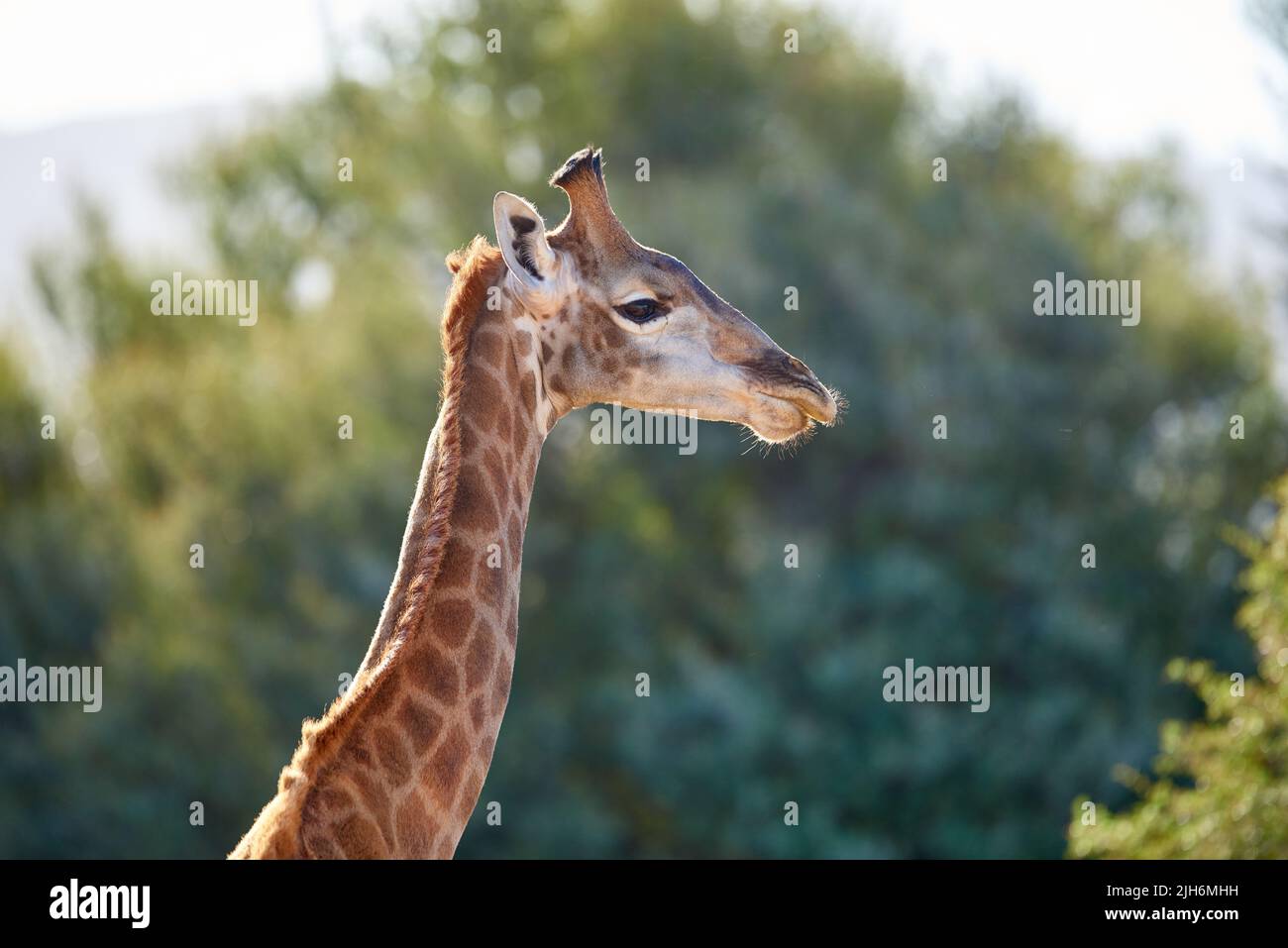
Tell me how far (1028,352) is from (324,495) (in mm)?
13888

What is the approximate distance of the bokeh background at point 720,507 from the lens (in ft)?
91.2

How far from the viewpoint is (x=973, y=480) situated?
3092 cm

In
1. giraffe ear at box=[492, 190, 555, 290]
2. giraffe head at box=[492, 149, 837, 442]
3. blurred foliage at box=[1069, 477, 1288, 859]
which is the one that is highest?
giraffe ear at box=[492, 190, 555, 290]

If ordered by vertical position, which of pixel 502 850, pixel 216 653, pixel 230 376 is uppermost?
pixel 230 376

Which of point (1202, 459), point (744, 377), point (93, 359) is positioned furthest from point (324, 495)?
point (744, 377)

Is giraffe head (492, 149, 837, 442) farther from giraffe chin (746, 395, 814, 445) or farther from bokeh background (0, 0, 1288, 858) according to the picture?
bokeh background (0, 0, 1288, 858)

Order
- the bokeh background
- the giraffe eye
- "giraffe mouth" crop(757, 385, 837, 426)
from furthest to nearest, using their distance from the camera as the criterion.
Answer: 1. the bokeh background
2. "giraffe mouth" crop(757, 385, 837, 426)
3. the giraffe eye

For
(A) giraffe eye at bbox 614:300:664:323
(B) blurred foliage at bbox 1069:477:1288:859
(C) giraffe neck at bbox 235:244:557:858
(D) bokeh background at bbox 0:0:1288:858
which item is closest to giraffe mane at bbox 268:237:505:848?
(C) giraffe neck at bbox 235:244:557:858

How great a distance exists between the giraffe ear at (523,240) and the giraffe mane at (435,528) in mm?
151

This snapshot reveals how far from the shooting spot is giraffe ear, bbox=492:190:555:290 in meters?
6.00

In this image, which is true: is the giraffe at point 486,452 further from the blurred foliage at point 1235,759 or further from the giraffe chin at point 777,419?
the blurred foliage at point 1235,759

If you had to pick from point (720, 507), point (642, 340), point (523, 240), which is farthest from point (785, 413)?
point (720, 507)

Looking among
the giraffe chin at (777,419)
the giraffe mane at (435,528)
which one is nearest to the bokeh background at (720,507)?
the giraffe chin at (777,419)
